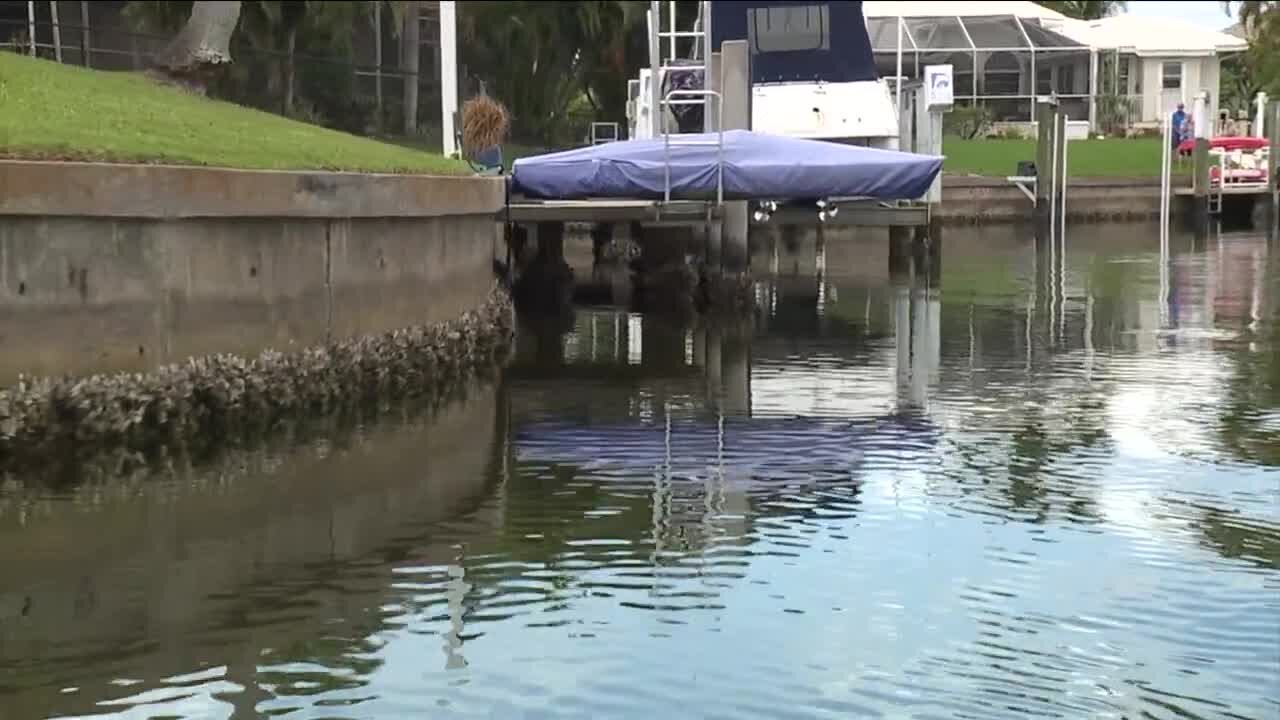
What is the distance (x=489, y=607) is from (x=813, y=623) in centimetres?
159

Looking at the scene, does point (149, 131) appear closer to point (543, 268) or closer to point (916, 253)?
point (543, 268)

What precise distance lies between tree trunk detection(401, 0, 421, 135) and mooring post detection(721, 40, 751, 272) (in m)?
17.5

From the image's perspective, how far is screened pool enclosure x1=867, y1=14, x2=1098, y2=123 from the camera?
56188 mm

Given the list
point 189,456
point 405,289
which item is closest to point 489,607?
point 189,456

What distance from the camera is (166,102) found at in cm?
2186

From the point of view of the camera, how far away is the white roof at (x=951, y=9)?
5900 centimetres

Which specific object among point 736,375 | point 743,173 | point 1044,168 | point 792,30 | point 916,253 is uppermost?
point 792,30

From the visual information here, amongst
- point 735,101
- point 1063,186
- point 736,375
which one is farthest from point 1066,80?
point 736,375

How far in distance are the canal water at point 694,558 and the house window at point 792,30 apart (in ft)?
45.0

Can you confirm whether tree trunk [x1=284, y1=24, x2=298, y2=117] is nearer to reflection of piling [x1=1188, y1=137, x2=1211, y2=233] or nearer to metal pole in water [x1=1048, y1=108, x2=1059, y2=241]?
metal pole in water [x1=1048, y1=108, x2=1059, y2=241]

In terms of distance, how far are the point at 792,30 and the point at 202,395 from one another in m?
19.7

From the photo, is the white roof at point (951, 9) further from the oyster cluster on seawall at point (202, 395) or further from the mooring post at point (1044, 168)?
the oyster cluster on seawall at point (202, 395)

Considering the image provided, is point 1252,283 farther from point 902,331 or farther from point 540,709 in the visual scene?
point 540,709

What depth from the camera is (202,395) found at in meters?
13.8
